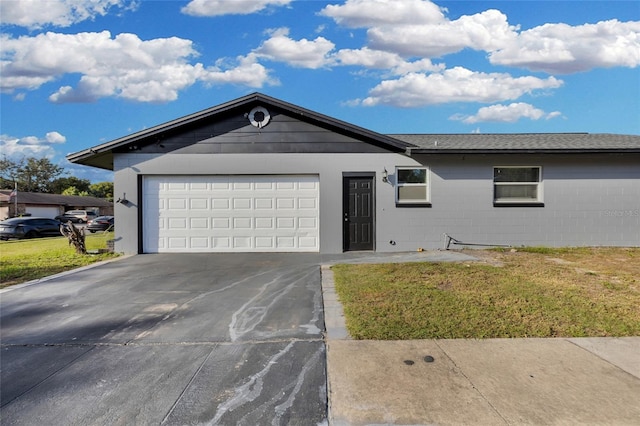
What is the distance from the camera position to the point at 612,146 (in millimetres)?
10789

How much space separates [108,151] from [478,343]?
1057cm

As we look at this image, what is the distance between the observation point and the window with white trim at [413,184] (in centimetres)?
1105

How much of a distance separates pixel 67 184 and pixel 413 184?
2935 inches

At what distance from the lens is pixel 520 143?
1141cm

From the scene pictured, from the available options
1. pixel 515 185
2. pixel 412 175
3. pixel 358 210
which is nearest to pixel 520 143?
pixel 515 185

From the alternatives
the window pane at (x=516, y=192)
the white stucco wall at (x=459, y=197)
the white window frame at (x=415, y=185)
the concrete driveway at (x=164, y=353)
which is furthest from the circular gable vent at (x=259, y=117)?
the window pane at (x=516, y=192)

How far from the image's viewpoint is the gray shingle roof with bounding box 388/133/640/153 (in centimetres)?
1048

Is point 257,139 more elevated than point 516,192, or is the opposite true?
point 257,139

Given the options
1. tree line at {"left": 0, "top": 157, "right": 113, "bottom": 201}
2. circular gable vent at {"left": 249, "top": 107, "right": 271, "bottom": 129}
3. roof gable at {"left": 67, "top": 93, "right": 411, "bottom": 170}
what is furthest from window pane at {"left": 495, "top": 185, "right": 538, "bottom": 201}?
tree line at {"left": 0, "top": 157, "right": 113, "bottom": 201}

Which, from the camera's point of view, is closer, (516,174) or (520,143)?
(516,174)

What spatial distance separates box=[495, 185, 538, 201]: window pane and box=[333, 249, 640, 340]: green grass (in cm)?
309

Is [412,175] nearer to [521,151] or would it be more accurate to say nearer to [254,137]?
[521,151]

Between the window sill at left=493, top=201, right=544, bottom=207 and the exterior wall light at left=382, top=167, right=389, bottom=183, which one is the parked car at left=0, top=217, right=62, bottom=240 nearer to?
the exterior wall light at left=382, top=167, right=389, bottom=183

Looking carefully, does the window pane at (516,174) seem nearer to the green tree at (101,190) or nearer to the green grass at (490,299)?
the green grass at (490,299)
